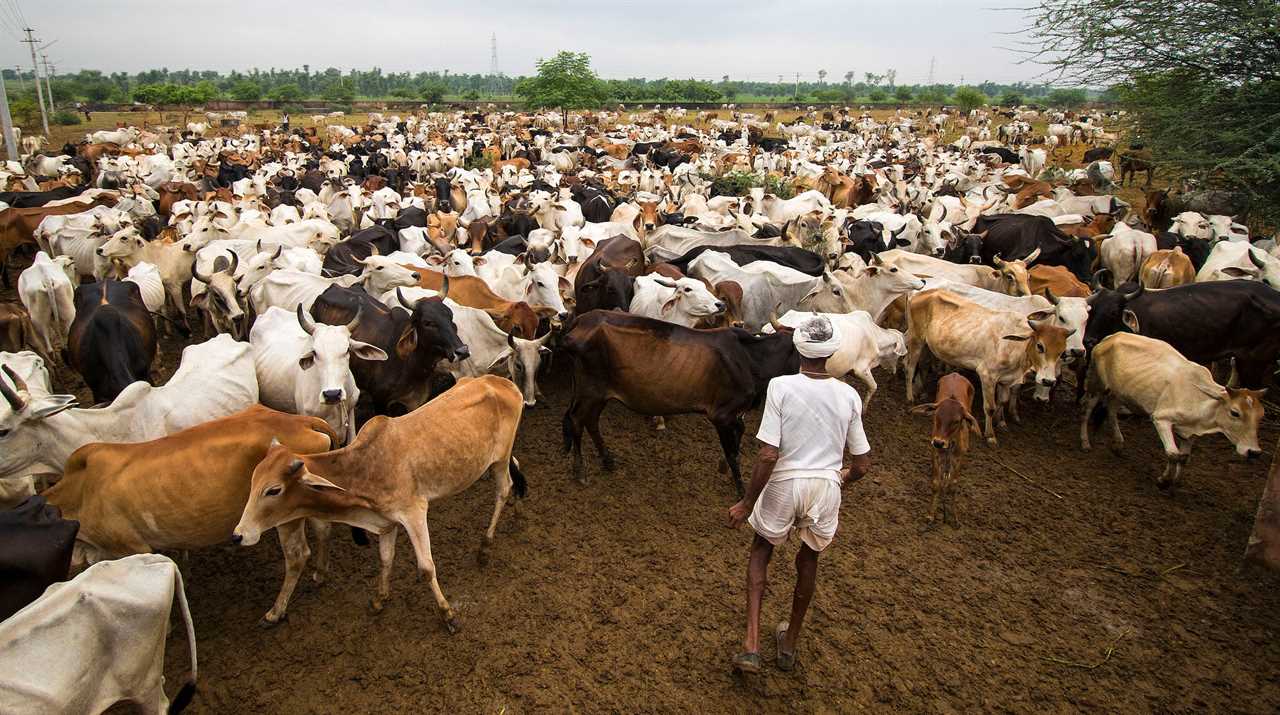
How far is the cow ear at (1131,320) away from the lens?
7.66 metres

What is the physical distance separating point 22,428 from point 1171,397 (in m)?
9.23

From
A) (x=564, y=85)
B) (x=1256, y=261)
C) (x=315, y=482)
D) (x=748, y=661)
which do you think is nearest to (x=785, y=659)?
(x=748, y=661)

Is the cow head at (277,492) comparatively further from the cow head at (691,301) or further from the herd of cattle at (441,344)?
the cow head at (691,301)

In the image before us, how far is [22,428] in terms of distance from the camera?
15.8ft

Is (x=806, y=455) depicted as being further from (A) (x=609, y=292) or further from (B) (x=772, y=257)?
(B) (x=772, y=257)

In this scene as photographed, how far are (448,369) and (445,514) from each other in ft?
5.59

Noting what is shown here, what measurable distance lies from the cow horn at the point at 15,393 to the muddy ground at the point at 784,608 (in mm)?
1560

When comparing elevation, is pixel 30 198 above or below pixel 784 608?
above

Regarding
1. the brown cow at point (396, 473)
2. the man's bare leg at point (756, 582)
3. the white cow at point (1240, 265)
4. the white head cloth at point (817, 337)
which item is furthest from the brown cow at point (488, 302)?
the white cow at point (1240, 265)

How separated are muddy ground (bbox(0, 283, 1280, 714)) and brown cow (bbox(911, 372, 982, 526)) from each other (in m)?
0.24


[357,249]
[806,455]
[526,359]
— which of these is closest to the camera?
[806,455]

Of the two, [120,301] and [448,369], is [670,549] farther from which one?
[120,301]

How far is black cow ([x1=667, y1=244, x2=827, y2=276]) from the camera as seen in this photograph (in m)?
10.2

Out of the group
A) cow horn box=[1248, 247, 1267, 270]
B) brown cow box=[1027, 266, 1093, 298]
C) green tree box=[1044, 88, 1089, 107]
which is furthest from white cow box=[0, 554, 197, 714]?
green tree box=[1044, 88, 1089, 107]
